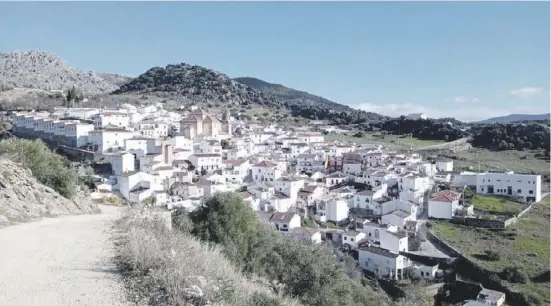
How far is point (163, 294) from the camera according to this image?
19.2ft

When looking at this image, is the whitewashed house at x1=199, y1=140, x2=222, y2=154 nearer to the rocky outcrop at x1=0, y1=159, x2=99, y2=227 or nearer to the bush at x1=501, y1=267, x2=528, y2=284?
the bush at x1=501, y1=267, x2=528, y2=284

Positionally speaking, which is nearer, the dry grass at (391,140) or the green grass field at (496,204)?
the green grass field at (496,204)

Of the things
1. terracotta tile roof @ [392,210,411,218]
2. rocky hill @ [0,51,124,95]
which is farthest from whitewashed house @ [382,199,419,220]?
rocky hill @ [0,51,124,95]

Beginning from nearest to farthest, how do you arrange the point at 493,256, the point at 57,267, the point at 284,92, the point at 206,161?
the point at 57,267 < the point at 493,256 < the point at 206,161 < the point at 284,92

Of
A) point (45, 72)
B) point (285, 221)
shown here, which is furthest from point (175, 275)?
point (45, 72)

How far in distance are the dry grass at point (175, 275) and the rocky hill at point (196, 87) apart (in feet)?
275

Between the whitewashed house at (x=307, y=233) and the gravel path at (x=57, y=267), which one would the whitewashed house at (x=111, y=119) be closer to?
the whitewashed house at (x=307, y=233)

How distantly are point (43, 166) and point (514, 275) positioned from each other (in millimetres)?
23798

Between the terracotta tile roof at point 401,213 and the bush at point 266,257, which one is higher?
the bush at point 266,257

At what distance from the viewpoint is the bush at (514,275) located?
26.3 metres

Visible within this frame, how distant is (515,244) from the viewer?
3106cm

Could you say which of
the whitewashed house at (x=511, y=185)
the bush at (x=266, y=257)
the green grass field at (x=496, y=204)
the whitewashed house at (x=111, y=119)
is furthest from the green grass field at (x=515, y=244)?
the whitewashed house at (x=111, y=119)

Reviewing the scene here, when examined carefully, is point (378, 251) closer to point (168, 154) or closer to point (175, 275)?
Result: point (168, 154)

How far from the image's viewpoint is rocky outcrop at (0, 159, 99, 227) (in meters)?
11.0
